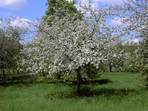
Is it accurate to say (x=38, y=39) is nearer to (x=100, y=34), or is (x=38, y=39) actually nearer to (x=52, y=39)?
(x=52, y=39)

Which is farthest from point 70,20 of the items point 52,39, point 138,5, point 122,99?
point 138,5

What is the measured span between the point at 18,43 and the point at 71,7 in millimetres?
7066

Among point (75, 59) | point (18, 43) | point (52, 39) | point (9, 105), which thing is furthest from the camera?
point (18, 43)

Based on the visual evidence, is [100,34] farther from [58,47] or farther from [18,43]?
[18,43]

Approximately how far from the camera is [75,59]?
2519cm

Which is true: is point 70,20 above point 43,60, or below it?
above

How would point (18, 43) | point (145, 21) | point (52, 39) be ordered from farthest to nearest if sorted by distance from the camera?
1. point (18, 43)
2. point (52, 39)
3. point (145, 21)

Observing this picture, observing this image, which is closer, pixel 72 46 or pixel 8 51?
pixel 72 46

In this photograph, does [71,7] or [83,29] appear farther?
[71,7]

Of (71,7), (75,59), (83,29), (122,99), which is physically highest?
(71,7)

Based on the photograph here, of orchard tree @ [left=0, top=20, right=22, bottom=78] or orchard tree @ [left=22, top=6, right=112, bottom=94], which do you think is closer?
orchard tree @ [left=22, top=6, right=112, bottom=94]

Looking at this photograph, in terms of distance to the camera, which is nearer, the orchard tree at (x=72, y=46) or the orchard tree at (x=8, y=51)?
the orchard tree at (x=72, y=46)

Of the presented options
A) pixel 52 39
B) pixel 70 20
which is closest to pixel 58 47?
pixel 52 39

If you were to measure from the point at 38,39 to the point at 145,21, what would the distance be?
1762cm
